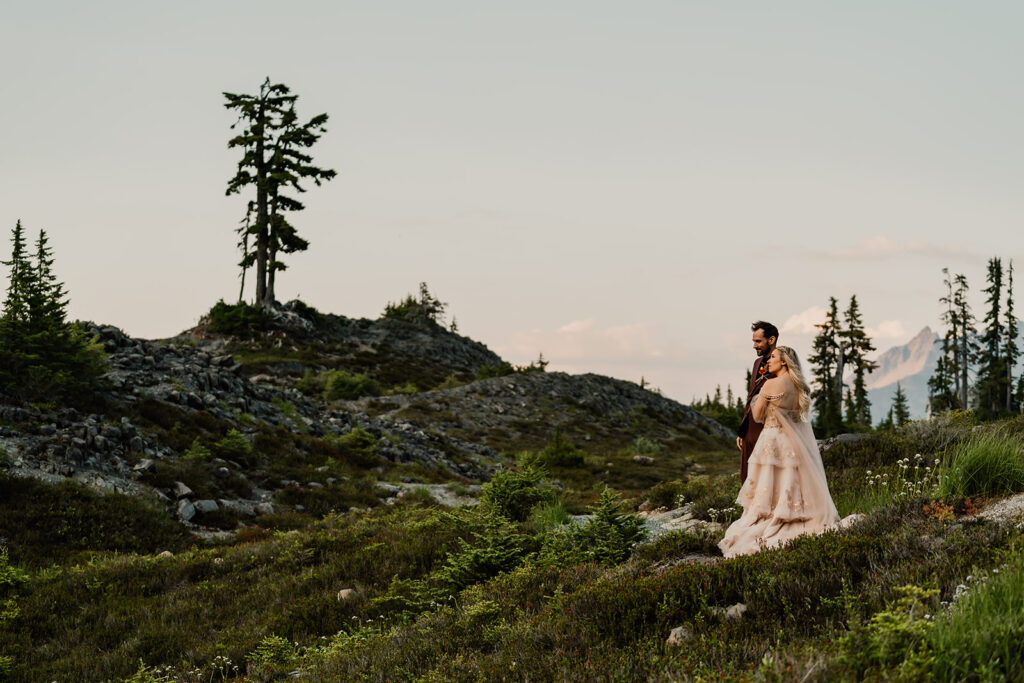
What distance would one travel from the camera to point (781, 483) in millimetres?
8672

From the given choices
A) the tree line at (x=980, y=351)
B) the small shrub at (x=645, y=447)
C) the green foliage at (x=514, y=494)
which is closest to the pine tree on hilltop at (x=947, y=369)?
the tree line at (x=980, y=351)

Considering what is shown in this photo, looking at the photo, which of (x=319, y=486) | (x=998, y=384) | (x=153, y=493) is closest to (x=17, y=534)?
(x=153, y=493)

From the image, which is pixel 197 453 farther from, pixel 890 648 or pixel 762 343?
pixel 890 648

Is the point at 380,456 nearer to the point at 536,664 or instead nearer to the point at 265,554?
the point at 265,554

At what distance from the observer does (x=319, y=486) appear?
20.0 metres

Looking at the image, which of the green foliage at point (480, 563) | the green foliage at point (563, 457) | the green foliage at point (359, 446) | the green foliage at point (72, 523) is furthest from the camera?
the green foliage at point (563, 457)

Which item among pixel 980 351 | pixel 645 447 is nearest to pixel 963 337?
pixel 980 351

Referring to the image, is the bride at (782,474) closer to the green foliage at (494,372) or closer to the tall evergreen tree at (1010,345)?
the green foliage at (494,372)

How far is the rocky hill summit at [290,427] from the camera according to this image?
17.0 metres

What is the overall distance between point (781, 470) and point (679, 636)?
3809 millimetres

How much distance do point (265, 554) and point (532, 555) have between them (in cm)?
556

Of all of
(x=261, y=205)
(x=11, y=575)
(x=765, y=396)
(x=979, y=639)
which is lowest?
(x=11, y=575)

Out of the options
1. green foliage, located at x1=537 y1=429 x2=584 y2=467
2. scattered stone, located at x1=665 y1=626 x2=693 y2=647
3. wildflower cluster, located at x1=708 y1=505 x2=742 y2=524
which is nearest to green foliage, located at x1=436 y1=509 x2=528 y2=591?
wildflower cluster, located at x1=708 y1=505 x2=742 y2=524

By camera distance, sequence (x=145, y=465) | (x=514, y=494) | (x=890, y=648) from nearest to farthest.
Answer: (x=890, y=648)
(x=514, y=494)
(x=145, y=465)
